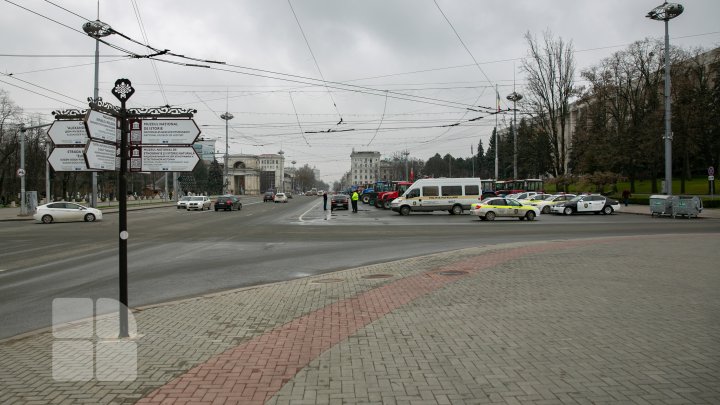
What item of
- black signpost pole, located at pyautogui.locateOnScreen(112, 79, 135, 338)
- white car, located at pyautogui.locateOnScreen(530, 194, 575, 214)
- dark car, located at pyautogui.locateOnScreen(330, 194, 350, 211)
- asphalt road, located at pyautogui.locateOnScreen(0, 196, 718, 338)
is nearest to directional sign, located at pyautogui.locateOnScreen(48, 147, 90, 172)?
black signpost pole, located at pyautogui.locateOnScreen(112, 79, 135, 338)

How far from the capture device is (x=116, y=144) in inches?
253

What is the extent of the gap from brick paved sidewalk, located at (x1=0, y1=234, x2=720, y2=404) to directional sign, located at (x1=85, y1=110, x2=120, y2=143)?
2.48 metres

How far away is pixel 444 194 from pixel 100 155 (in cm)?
3247

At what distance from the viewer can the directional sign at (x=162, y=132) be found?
6.57m

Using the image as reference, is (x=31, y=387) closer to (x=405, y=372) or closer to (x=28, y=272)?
(x=405, y=372)

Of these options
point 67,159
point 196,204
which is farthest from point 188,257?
point 196,204

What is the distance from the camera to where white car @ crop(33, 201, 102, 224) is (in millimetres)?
31672

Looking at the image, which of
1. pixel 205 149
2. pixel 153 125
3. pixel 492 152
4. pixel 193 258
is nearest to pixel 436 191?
pixel 193 258

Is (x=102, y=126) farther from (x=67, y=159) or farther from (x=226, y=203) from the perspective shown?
(x=226, y=203)

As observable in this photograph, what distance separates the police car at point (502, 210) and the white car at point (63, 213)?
24.6 m

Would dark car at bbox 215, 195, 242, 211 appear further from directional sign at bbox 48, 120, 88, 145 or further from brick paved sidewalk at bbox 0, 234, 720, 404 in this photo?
brick paved sidewalk at bbox 0, 234, 720, 404

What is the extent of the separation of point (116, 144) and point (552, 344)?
19.0 feet

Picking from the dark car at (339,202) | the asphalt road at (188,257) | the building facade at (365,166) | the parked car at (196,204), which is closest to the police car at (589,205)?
the asphalt road at (188,257)

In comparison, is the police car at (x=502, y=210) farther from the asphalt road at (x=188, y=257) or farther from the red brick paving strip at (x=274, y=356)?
the red brick paving strip at (x=274, y=356)
